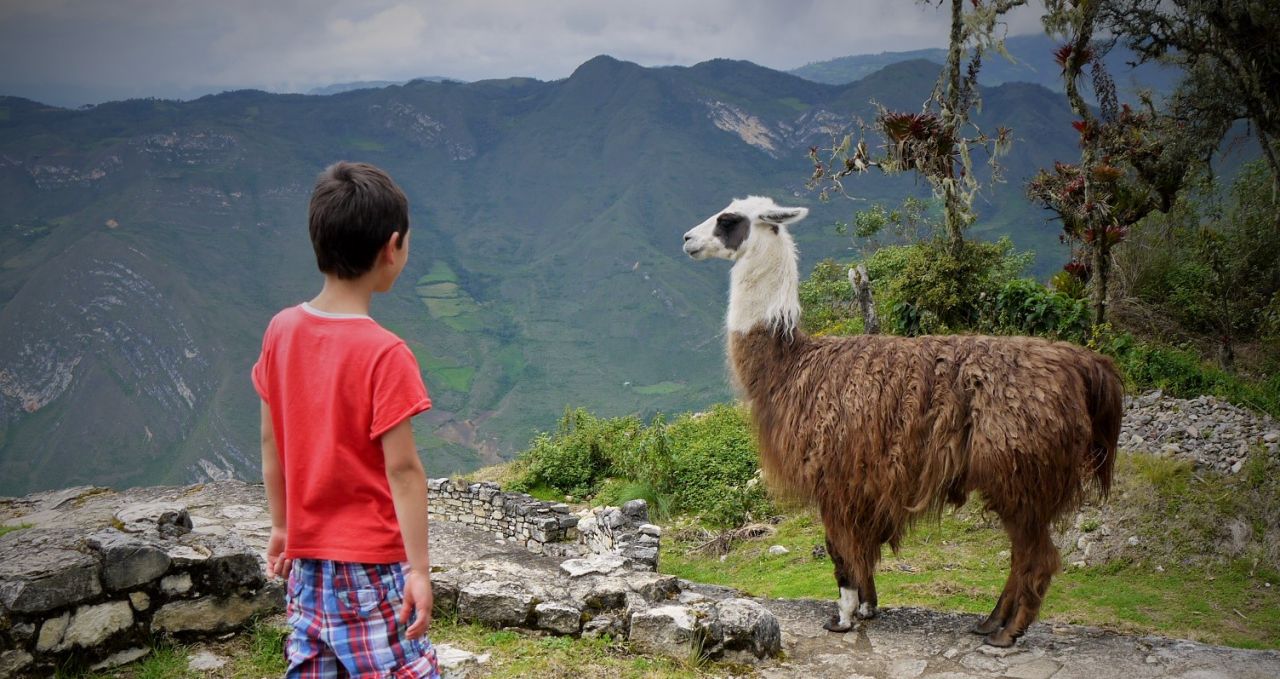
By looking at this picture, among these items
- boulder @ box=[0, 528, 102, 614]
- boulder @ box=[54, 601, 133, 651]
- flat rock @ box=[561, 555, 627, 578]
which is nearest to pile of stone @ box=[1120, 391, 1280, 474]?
flat rock @ box=[561, 555, 627, 578]

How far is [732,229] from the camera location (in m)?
6.12

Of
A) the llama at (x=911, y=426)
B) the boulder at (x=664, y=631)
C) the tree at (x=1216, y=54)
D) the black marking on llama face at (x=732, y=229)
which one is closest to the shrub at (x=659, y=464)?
the llama at (x=911, y=426)

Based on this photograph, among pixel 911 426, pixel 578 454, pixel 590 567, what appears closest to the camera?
pixel 911 426

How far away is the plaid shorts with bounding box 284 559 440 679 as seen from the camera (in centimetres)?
241

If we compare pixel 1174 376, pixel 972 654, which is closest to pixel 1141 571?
pixel 972 654

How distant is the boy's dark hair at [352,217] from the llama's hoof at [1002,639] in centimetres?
506

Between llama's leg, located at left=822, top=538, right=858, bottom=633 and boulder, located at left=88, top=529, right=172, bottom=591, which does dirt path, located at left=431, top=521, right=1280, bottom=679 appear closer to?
llama's leg, located at left=822, top=538, right=858, bottom=633

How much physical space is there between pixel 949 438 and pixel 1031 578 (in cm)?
113

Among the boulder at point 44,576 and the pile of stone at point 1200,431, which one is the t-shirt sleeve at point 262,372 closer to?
the boulder at point 44,576

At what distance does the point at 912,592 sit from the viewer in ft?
24.0

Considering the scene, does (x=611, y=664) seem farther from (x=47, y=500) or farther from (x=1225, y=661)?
(x=47, y=500)

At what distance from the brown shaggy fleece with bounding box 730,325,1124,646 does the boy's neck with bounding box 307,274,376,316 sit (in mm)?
3901

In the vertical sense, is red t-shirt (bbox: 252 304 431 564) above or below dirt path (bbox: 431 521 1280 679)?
above

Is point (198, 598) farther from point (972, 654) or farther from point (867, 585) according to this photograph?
point (972, 654)
